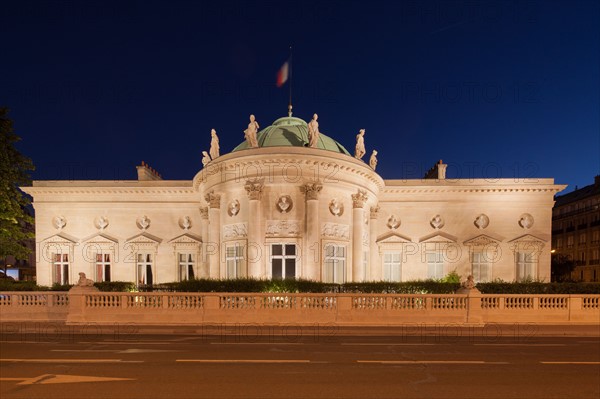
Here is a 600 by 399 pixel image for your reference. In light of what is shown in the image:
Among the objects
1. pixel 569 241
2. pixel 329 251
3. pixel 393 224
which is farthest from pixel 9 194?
pixel 569 241

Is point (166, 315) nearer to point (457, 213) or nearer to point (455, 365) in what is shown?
point (455, 365)

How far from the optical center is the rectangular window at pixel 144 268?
2927cm

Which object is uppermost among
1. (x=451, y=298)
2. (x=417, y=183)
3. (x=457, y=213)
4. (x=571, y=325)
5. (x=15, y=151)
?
(x=15, y=151)

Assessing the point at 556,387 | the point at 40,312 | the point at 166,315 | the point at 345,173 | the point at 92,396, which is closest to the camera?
the point at 92,396

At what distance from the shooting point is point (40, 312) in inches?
643

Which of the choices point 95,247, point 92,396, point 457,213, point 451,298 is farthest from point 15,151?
point 457,213

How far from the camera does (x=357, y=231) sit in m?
23.9

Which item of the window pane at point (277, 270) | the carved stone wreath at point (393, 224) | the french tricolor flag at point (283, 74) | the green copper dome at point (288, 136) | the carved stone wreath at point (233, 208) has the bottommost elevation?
the window pane at point (277, 270)

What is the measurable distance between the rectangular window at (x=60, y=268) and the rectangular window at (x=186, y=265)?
9.80m

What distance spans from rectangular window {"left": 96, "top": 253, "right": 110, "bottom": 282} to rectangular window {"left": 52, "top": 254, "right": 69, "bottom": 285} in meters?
2.74

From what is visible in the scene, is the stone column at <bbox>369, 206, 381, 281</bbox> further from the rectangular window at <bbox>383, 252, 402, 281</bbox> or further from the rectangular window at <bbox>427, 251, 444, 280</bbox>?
the rectangular window at <bbox>427, 251, 444, 280</bbox>

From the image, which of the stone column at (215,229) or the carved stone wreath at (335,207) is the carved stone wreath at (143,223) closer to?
the stone column at (215,229)

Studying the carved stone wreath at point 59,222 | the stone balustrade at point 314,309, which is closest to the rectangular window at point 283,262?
the stone balustrade at point 314,309

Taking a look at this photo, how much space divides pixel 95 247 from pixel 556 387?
31.7 metres
